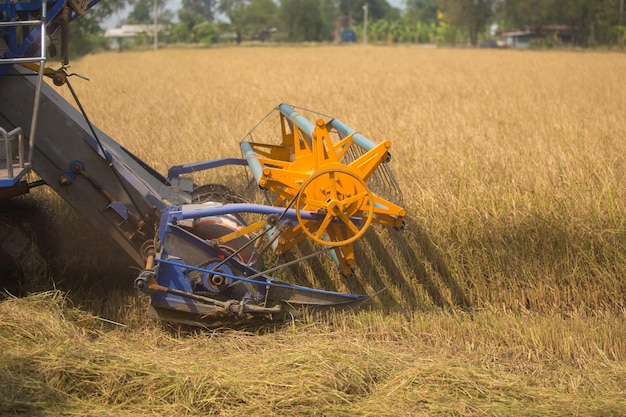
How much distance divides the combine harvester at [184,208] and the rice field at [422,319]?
0.29 m

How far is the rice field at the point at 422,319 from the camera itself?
13.5 feet

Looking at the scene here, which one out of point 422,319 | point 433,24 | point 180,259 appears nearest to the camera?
point 180,259

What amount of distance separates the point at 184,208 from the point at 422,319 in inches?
74.5

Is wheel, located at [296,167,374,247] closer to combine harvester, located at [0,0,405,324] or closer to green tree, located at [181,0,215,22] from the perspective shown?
combine harvester, located at [0,0,405,324]

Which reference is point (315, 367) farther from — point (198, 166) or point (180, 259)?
point (198, 166)

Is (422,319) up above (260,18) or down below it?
below

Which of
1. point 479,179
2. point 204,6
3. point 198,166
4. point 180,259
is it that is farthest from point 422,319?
point 204,6

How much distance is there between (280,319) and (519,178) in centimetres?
297

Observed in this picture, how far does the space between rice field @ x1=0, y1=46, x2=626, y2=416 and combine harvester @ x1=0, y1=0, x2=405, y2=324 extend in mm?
293

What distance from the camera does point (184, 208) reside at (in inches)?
193

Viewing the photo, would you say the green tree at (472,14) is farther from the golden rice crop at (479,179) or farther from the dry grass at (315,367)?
the dry grass at (315,367)

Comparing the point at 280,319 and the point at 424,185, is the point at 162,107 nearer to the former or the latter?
the point at 424,185

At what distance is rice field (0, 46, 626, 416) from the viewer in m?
4.11

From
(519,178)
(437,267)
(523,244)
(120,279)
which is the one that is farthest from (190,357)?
(519,178)
